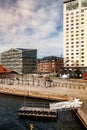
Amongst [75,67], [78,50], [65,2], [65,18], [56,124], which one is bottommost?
[56,124]

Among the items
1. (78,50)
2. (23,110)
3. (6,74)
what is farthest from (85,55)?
(23,110)

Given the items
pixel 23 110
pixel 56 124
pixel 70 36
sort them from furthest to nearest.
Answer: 1. pixel 70 36
2. pixel 23 110
3. pixel 56 124

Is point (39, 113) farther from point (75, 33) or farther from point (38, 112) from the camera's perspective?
point (75, 33)

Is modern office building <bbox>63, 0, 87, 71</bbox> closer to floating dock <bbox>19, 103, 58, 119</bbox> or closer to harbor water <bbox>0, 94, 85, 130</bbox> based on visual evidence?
harbor water <bbox>0, 94, 85, 130</bbox>

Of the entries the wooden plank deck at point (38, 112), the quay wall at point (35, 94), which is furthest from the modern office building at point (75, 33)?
the wooden plank deck at point (38, 112)

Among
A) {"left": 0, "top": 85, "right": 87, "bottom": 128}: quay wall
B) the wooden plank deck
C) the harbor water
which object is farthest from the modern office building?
the wooden plank deck

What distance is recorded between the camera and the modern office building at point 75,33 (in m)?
A: 161

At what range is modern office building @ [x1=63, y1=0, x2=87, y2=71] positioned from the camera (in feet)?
528

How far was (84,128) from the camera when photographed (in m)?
49.3

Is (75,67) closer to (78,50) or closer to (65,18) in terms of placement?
(78,50)

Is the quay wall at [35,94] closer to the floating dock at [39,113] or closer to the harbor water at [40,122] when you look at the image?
the harbor water at [40,122]

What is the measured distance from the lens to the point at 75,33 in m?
165

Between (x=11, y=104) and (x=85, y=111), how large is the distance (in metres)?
27.1

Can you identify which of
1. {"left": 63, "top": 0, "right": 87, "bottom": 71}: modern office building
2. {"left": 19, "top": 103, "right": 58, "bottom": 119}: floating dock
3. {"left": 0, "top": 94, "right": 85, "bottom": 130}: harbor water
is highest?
{"left": 63, "top": 0, "right": 87, "bottom": 71}: modern office building
